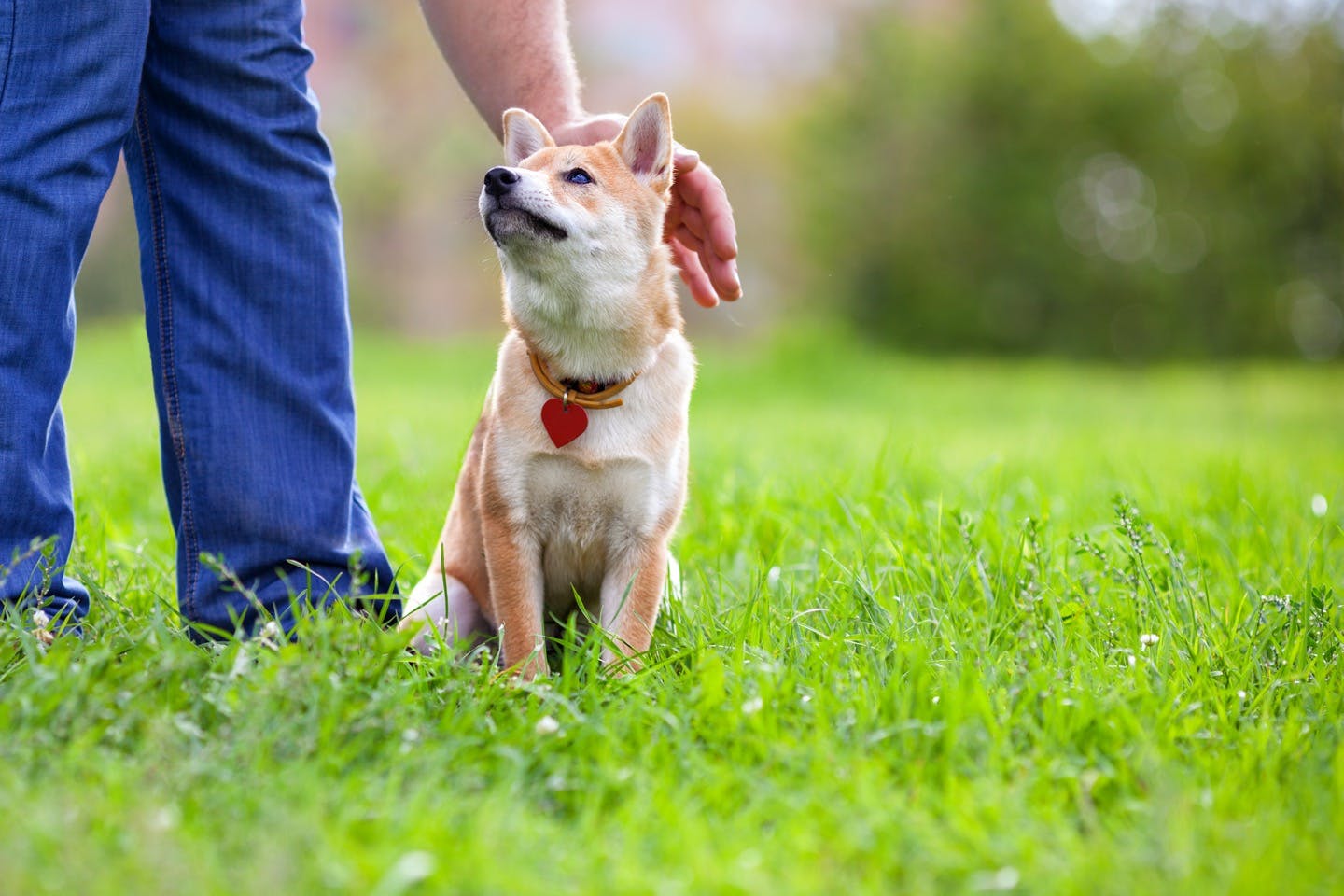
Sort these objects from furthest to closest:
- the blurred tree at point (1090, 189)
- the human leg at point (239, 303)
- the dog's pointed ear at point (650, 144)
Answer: the blurred tree at point (1090, 189)
the dog's pointed ear at point (650, 144)
the human leg at point (239, 303)

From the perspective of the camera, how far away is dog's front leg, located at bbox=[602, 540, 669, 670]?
7.00ft

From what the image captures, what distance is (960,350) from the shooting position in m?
13.7

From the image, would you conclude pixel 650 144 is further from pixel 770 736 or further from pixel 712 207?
pixel 770 736

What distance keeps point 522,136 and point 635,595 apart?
A: 3.12 ft

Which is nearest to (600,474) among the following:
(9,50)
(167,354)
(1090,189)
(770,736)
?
(770,736)

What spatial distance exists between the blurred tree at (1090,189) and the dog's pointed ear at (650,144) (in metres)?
11.6

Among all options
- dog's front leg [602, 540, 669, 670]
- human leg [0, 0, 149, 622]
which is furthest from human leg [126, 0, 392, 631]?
dog's front leg [602, 540, 669, 670]

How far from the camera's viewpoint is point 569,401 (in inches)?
85.3

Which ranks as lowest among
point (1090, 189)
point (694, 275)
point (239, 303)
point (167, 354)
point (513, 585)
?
point (513, 585)

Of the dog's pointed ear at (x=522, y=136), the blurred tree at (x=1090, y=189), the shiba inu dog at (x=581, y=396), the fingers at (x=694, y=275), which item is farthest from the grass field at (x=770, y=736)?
the blurred tree at (x=1090, y=189)

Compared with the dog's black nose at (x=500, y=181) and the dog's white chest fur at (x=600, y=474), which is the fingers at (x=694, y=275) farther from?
the dog's black nose at (x=500, y=181)

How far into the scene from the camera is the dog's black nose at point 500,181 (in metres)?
2.15

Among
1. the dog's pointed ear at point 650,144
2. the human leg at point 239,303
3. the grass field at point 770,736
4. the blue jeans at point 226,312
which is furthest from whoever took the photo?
the dog's pointed ear at point 650,144

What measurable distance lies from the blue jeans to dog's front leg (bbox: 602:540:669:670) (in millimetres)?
477
